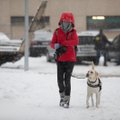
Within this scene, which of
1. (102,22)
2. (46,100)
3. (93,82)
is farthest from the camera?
(102,22)

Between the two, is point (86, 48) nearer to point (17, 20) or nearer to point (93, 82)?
point (93, 82)

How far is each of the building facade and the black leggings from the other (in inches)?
1222

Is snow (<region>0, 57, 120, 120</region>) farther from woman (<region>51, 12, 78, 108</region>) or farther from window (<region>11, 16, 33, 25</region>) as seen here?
window (<region>11, 16, 33, 25</region>)

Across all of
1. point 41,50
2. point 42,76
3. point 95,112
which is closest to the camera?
point 95,112

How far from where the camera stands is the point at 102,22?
43188 mm

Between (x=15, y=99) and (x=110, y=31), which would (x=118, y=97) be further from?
(x=110, y=31)

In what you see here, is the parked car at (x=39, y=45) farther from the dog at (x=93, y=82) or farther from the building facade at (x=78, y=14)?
the dog at (x=93, y=82)

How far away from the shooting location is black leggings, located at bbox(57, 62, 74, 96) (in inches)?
428

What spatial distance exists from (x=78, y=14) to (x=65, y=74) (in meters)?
32.1

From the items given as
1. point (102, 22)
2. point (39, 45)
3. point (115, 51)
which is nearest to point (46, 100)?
point (115, 51)

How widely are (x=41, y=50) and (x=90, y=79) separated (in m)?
19.4

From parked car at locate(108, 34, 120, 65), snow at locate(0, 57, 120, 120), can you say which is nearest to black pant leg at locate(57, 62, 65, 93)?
snow at locate(0, 57, 120, 120)

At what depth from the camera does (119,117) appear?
9.73 m

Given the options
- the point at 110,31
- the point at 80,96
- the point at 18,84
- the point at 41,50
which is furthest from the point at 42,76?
the point at 110,31
